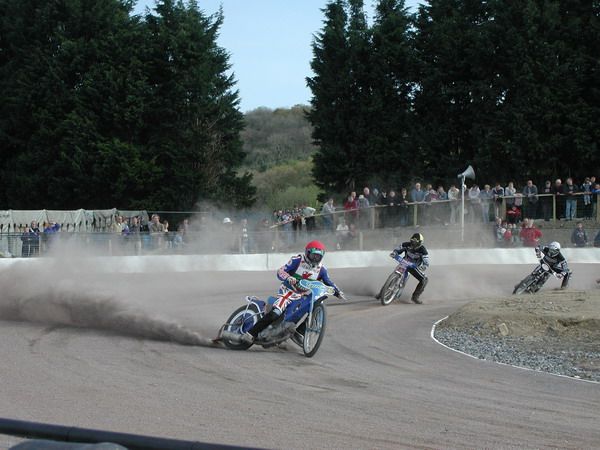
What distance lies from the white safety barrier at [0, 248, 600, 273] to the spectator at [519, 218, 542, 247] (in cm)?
27

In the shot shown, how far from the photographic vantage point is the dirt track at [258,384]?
8.05 metres

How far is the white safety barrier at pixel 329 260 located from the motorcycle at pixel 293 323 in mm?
11225

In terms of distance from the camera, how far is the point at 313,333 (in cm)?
1298

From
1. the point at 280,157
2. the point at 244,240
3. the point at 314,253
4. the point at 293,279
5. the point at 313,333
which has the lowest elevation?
the point at 313,333

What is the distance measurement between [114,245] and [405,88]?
24.1 metres

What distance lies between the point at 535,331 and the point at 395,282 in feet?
17.3

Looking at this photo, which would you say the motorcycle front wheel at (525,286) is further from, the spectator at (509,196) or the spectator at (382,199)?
the spectator at (382,199)

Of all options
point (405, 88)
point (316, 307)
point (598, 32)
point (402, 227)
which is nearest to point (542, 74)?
point (598, 32)

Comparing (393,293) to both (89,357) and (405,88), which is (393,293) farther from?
(405,88)

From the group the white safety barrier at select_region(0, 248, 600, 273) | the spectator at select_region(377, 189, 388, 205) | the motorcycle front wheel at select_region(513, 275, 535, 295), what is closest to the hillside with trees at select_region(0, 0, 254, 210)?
the spectator at select_region(377, 189, 388, 205)

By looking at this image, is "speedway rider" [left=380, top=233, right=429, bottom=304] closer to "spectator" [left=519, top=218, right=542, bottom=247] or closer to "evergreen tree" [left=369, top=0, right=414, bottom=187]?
"spectator" [left=519, top=218, right=542, bottom=247]

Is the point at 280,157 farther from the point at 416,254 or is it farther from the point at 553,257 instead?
the point at 416,254

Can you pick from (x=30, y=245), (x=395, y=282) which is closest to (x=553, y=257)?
(x=395, y=282)

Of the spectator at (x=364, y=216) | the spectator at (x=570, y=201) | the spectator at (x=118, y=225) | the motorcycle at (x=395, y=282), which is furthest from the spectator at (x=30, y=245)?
the spectator at (x=570, y=201)
